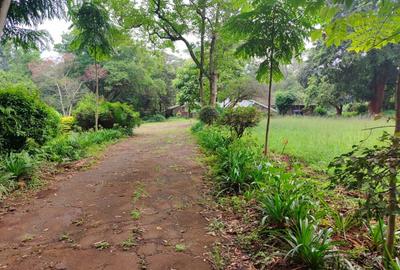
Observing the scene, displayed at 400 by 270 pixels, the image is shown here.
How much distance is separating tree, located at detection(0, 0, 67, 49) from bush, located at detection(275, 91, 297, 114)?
2718 cm

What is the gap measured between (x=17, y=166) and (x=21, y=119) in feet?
4.94

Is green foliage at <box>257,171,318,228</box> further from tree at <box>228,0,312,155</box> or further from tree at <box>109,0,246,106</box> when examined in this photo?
tree at <box>109,0,246,106</box>

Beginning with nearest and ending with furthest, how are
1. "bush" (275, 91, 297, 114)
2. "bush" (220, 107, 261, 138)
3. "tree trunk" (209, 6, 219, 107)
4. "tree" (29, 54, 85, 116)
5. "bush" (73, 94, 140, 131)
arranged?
"bush" (220, 107, 261, 138) < "bush" (73, 94, 140, 131) < "tree trunk" (209, 6, 219, 107) < "tree" (29, 54, 85, 116) < "bush" (275, 91, 297, 114)

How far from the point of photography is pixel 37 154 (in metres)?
5.95

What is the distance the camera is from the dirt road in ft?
8.77

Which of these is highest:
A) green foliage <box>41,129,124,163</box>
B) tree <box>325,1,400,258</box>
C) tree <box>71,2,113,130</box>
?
tree <box>71,2,113,130</box>

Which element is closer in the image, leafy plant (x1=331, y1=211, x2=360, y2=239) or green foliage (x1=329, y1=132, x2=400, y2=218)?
green foliage (x1=329, y1=132, x2=400, y2=218)

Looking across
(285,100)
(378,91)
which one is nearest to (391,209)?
(378,91)

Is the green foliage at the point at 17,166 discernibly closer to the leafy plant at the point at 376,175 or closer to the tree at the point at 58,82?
the leafy plant at the point at 376,175

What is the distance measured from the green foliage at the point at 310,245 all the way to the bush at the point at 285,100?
98.8 feet

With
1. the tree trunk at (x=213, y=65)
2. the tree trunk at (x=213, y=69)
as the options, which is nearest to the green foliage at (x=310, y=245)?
the tree trunk at (x=213, y=65)

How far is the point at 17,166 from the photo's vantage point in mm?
4875

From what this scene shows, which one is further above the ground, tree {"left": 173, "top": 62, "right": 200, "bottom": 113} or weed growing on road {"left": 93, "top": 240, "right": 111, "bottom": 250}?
tree {"left": 173, "top": 62, "right": 200, "bottom": 113}

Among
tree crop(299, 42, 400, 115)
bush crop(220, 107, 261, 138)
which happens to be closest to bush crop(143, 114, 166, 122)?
tree crop(299, 42, 400, 115)
